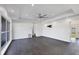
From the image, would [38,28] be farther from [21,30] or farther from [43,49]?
[43,49]

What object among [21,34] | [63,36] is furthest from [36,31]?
[63,36]

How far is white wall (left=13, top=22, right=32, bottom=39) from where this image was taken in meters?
8.79

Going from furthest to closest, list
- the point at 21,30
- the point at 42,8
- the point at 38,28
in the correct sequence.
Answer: the point at 38,28 < the point at 21,30 < the point at 42,8

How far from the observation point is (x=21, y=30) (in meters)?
9.19

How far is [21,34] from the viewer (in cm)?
922

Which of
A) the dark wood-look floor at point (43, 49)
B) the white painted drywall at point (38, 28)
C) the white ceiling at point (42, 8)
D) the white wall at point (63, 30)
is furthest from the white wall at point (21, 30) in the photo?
the white ceiling at point (42, 8)

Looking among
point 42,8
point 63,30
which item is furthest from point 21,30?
point 42,8

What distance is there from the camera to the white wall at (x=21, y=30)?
28.9 ft

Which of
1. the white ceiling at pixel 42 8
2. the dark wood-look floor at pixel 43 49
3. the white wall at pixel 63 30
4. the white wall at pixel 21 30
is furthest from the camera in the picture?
the white wall at pixel 21 30

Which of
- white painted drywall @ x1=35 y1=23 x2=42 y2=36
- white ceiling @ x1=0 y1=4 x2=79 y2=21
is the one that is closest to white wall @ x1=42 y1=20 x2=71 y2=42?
white ceiling @ x1=0 y1=4 x2=79 y2=21

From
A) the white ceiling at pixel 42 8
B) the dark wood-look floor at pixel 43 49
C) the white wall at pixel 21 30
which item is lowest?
the dark wood-look floor at pixel 43 49

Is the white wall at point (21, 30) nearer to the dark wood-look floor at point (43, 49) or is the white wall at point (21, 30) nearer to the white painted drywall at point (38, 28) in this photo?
the white painted drywall at point (38, 28)
